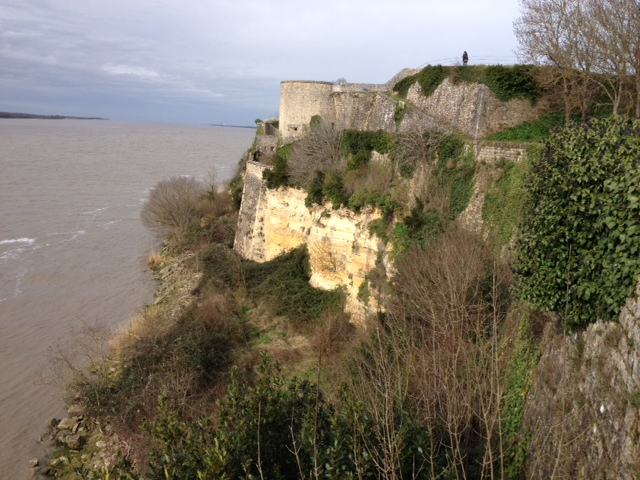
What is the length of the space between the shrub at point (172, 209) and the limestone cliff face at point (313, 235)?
744 centimetres

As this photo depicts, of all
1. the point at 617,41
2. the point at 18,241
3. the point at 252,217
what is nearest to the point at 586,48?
the point at 617,41

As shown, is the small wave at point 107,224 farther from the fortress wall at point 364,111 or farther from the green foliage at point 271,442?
the green foliage at point 271,442


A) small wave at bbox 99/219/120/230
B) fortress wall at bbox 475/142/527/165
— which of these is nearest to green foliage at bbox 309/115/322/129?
fortress wall at bbox 475/142/527/165

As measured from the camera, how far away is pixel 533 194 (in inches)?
328

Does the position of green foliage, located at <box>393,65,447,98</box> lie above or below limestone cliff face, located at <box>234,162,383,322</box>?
above

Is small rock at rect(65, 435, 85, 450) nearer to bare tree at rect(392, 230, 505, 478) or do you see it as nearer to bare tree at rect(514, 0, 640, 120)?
bare tree at rect(392, 230, 505, 478)

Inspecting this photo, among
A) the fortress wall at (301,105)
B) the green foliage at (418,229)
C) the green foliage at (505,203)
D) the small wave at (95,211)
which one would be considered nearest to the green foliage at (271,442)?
the green foliage at (505,203)

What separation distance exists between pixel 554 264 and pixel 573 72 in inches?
405

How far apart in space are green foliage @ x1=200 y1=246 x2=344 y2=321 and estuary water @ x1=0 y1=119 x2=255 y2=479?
4.70 m

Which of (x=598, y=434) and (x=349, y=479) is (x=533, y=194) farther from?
(x=349, y=479)

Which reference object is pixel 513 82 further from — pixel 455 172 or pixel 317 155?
pixel 317 155

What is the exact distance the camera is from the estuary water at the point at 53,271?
1591 centimetres

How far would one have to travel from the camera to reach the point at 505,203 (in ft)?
43.0

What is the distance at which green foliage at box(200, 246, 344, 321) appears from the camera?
18.7 metres
